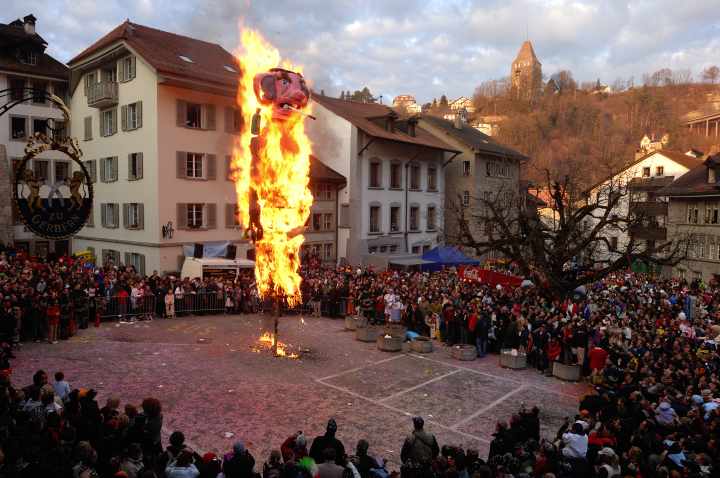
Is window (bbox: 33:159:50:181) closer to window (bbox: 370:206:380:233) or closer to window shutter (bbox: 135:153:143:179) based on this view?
window shutter (bbox: 135:153:143:179)

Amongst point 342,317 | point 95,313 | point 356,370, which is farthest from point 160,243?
point 356,370

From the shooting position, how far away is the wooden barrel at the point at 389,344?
19625 mm

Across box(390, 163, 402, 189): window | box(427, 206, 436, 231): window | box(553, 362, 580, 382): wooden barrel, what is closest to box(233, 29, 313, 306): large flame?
box(553, 362, 580, 382): wooden barrel

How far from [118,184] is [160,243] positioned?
663 cm

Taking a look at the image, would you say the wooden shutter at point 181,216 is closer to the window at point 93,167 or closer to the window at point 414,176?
the window at point 93,167

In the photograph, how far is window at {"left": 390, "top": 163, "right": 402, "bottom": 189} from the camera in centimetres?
4297

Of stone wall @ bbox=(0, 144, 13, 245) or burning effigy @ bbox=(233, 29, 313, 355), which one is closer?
burning effigy @ bbox=(233, 29, 313, 355)

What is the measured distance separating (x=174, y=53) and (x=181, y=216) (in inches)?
418

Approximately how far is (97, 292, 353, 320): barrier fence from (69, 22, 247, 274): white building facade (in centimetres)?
729

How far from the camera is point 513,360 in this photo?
18062mm

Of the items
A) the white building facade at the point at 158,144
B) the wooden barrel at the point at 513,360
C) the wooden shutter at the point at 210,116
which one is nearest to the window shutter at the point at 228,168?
the white building facade at the point at 158,144

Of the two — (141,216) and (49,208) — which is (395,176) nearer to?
(141,216)

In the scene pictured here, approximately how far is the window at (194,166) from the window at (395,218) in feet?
53.7

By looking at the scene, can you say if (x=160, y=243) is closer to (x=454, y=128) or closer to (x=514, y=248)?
(x=514, y=248)
